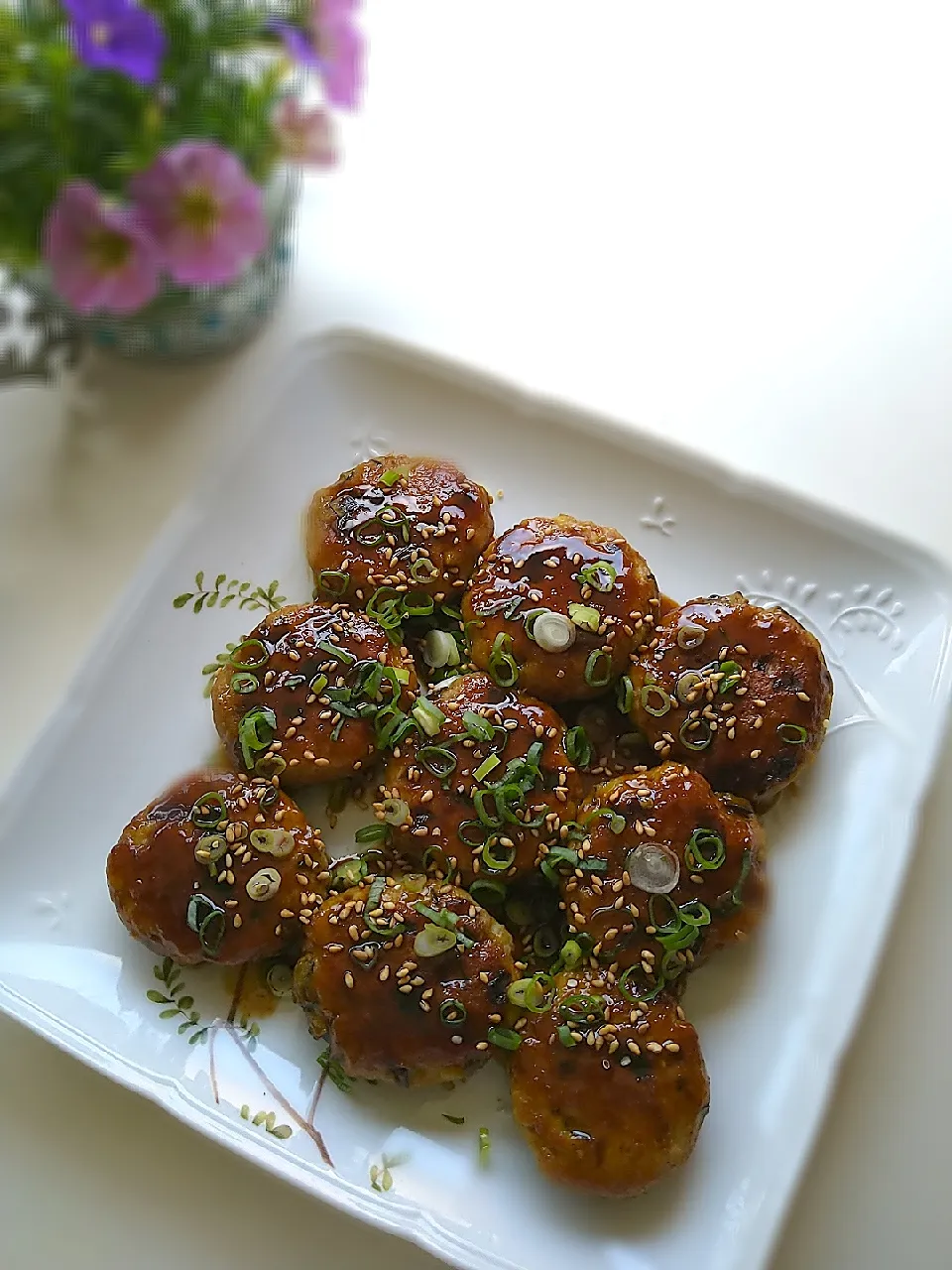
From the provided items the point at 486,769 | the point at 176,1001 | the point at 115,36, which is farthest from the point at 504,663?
the point at 115,36

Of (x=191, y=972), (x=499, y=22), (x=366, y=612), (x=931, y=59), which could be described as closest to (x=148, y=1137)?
(x=191, y=972)

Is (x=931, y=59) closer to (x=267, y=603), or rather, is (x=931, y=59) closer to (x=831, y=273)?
(x=831, y=273)

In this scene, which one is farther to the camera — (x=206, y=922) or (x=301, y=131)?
(x=206, y=922)

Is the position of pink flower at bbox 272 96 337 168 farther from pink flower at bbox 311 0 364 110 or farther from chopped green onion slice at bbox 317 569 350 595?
chopped green onion slice at bbox 317 569 350 595

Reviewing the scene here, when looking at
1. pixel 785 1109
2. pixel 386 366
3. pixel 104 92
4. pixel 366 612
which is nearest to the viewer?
pixel 104 92

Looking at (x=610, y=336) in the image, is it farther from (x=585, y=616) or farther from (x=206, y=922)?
(x=206, y=922)

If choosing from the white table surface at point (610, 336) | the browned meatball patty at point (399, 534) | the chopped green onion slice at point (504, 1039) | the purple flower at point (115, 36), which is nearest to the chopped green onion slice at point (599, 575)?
the browned meatball patty at point (399, 534)
